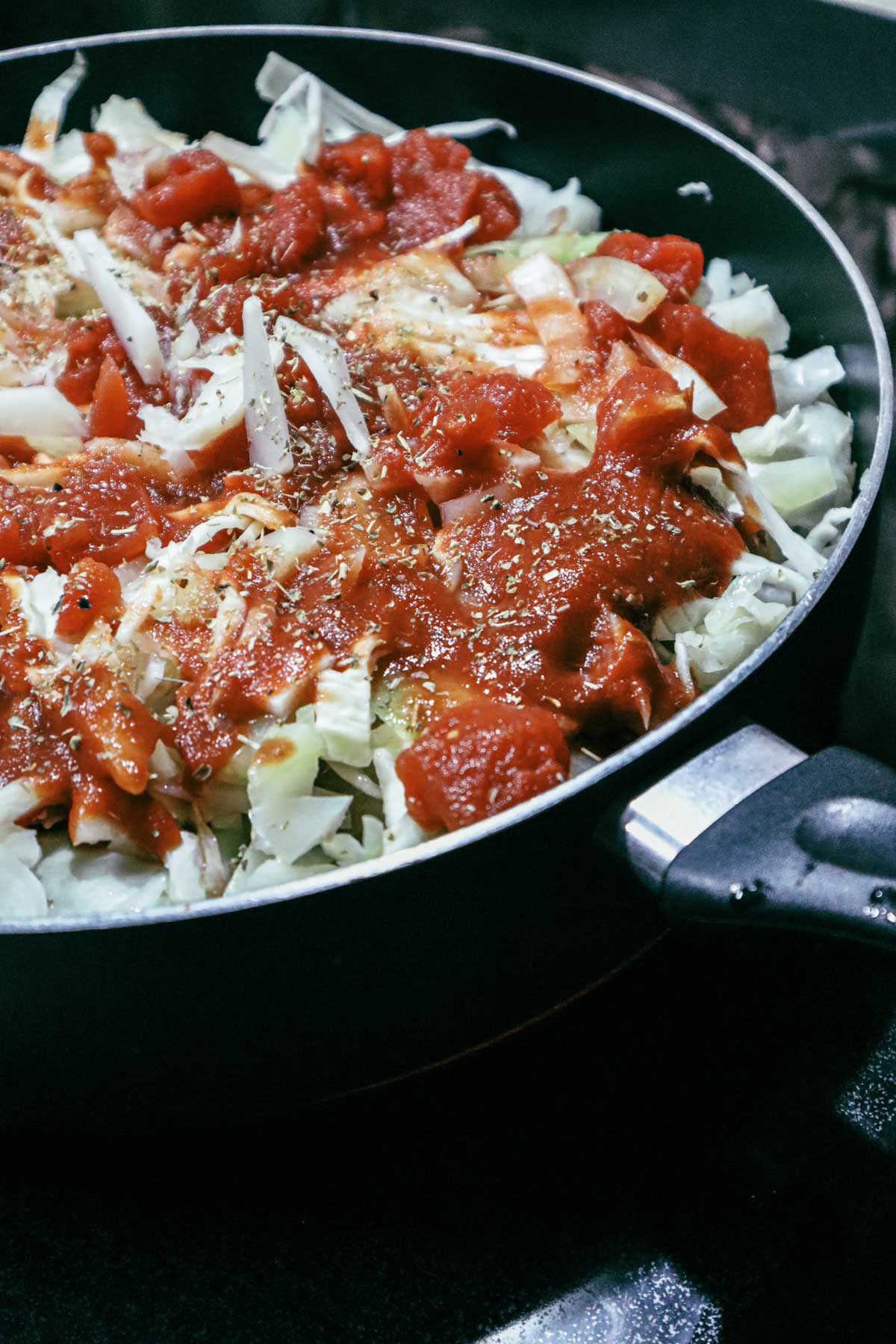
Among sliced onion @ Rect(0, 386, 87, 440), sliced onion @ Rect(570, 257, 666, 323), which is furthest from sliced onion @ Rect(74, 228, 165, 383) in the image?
sliced onion @ Rect(570, 257, 666, 323)

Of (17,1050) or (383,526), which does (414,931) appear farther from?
(383,526)

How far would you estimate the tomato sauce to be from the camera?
1.42 metres

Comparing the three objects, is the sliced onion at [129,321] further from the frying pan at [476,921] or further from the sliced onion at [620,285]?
the frying pan at [476,921]

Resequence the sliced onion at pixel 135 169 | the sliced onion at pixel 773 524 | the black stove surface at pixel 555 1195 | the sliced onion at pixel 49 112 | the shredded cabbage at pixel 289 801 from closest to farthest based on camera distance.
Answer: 1. the black stove surface at pixel 555 1195
2. the shredded cabbage at pixel 289 801
3. the sliced onion at pixel 773 524
4. the sliced onion at pixel 135 169
5. the sliced onion at pixel 49 112

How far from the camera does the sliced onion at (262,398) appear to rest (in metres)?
1.76

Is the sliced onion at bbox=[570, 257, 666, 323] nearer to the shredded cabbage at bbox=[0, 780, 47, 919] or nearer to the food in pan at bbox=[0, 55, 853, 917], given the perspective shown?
the food in pan at bbox=[0, 55, 853, 917]

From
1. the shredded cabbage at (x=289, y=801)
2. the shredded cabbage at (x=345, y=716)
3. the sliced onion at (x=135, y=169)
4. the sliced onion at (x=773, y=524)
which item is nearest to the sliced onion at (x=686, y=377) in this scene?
the sliced onion at (x=773, y=524)

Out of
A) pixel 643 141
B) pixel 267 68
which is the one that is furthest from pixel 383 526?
pixel 267 68

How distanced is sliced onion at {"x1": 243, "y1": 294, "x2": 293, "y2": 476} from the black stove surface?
0.94 meters

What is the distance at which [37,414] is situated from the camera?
1.83m

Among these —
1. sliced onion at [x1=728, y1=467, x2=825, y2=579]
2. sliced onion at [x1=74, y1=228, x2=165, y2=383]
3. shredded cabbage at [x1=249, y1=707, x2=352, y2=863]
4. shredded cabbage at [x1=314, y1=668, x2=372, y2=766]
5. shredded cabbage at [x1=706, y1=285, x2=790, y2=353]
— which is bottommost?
shredded cabbage at [x1=249, y1=707, x2=352, y2=863]

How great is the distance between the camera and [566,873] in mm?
1219

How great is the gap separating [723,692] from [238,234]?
4.81ft

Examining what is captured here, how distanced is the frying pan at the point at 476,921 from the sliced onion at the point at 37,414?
1013 millimetres
